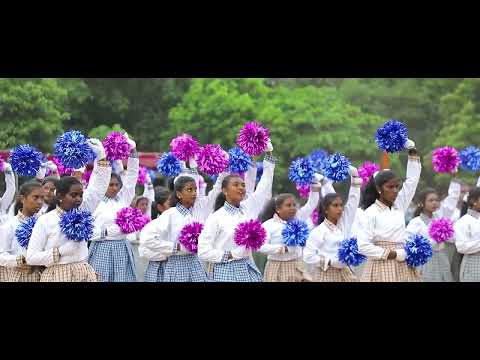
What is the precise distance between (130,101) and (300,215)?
13594 millimetres

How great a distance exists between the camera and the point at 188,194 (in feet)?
27.6

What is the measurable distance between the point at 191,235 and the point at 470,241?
122 inches

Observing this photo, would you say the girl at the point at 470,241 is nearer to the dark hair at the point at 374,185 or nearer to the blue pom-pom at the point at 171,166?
the dark hair at the point at 374,185

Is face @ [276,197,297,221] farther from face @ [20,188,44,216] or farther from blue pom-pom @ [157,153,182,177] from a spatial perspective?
face @ [20,188,44,216]

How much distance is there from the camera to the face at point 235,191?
807 cm

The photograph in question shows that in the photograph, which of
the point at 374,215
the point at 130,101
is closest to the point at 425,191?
the point at 374,215

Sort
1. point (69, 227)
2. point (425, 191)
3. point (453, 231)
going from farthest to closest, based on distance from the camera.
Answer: point (425, 191) → point (453, 231) → point (69, 227)

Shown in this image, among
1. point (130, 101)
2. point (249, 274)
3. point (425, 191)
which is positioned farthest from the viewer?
point (130, 101)

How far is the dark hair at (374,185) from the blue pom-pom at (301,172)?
0.79 meters

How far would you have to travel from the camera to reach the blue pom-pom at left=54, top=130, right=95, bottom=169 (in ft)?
25.2

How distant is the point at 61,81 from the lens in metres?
21.1

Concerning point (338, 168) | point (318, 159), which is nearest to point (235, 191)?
point (338, 168)

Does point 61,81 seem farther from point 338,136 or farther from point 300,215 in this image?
point 300,215

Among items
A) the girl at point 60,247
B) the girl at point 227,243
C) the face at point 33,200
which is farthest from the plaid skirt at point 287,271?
the face at point 33,200
